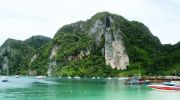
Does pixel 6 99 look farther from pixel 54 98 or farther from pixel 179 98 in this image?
pixel 179 98

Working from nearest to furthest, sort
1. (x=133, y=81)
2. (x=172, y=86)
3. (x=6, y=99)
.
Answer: (x=6, y=99) → (x=172, y=86) → (x=133, y=81)

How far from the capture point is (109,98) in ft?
226

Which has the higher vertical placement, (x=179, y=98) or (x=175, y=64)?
(x=175, y=64)

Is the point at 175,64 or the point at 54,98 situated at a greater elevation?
the point at 175,64

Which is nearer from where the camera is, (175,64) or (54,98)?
(54,98)

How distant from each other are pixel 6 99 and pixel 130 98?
2186cm

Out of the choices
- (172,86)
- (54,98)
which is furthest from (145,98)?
(172,86)

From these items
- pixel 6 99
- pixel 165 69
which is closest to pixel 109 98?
pixel 6 99

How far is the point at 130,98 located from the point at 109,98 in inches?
148

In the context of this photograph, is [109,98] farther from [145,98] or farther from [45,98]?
[45,98]

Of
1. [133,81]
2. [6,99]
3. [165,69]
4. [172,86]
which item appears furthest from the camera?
[165,69]

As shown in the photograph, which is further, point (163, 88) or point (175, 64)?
point (175, 64)

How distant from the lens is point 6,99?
6769 cm

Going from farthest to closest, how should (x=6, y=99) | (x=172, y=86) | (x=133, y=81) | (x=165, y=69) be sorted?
(x=165, y=69), (x=133, y=81), (x=172, y=86), (x=6, y=99)
